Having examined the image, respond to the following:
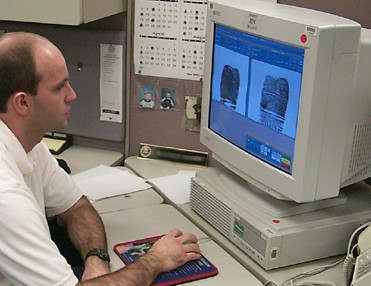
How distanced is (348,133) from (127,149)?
1053 millimetres

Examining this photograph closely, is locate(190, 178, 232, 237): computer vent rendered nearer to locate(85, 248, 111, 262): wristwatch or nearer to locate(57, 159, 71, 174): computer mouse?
locate(85, 248, 111, 262): wristwatch

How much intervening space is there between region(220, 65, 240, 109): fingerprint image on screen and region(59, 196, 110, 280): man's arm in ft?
1.62

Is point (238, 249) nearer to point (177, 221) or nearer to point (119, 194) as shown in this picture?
point (177, 221)

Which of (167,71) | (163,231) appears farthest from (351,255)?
(167,71)

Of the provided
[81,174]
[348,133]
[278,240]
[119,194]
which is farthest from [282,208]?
[81,174]

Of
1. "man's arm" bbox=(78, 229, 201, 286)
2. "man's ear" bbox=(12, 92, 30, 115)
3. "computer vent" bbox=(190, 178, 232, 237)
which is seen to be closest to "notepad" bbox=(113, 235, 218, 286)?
"man's arm" bbox=(78, 229, 201, 286)

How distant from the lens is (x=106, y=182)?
2.03 m

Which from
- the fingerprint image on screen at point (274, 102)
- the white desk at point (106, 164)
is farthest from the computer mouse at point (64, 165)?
the fingerprint image on screen at point (274, 102)

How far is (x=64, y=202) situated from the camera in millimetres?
1766

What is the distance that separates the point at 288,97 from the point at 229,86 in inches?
10.7

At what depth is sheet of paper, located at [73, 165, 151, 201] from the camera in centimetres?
196

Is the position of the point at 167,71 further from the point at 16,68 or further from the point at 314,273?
the point at 314,273

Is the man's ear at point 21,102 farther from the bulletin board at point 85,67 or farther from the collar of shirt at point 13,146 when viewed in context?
the bulletin board at point 85,67

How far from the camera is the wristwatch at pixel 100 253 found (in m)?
1.54
